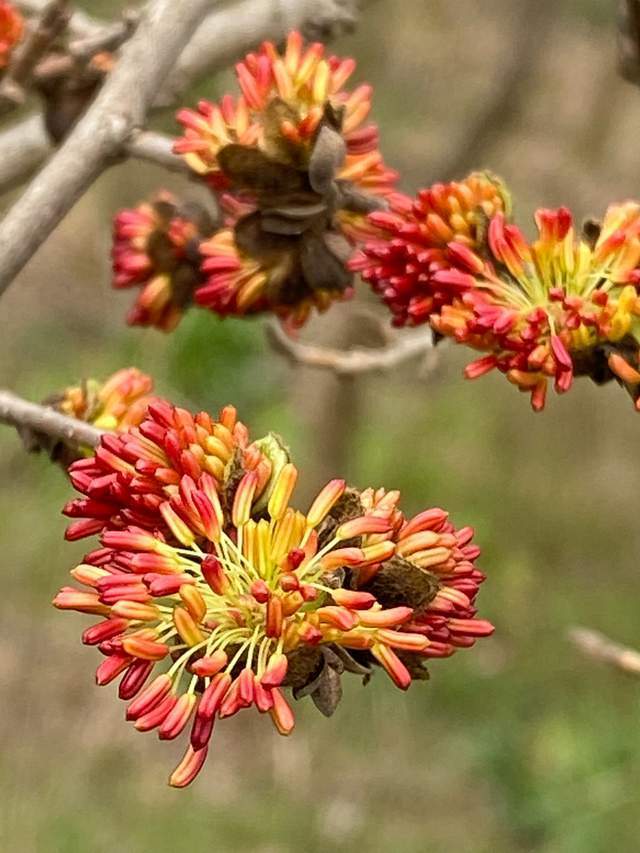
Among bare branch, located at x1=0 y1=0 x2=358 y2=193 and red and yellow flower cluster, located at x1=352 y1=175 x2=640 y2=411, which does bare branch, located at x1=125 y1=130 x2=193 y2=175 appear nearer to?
red and yellow flower cluster, located at x1=352 y1=175 x2=640 y2=411

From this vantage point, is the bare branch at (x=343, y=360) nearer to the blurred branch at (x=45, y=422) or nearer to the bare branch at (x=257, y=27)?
the bare branch at (x=257, y=27)

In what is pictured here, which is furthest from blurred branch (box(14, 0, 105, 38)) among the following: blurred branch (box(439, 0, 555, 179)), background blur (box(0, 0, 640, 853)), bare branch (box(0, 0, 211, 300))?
blurred branch (box(439, 0, 555, 179))

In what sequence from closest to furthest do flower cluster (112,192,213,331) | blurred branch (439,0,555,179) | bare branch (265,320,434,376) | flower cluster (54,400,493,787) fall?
flower cluster (54,400,493,787) → flower cluster (112,192,213,331) → bare branch (265,320,434,376) → blurred branch (439,0,555,179)

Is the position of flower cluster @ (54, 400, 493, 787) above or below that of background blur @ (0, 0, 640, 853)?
above

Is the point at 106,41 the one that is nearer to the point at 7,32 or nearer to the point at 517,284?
the point at 7,32

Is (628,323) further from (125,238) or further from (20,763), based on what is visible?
(20,763)

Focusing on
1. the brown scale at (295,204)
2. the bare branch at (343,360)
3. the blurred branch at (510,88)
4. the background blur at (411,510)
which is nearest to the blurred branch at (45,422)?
the brown scale at (295,204)
